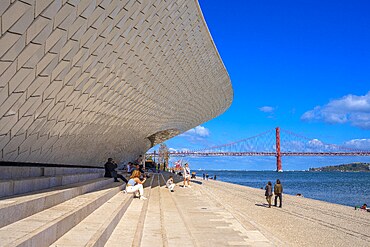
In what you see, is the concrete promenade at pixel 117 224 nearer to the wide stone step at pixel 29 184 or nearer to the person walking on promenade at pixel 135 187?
the wide stone step at pixel 29 184

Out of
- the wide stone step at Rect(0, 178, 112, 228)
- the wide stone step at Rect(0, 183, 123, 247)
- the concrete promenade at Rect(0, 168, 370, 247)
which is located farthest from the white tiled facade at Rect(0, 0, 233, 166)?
the wide stone step at Rect(0, 183, 123, 247)

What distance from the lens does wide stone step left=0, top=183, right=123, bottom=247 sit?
10.1ft

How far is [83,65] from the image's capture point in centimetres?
695

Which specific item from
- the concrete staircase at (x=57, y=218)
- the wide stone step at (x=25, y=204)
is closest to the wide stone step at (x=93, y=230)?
the concrete staircase at (x=57, y=218)

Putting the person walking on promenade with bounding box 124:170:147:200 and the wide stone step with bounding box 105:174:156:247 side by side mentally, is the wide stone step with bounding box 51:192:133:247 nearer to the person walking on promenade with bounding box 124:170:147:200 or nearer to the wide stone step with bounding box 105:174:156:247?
the wide stone step with bounding box 105:174:156:247

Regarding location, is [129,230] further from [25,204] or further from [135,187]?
[135,187]

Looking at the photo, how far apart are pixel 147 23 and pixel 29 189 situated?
4.07m

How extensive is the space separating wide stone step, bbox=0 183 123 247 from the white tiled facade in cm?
188

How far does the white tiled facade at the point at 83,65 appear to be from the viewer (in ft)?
16.0

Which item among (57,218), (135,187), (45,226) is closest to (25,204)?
(57,218)

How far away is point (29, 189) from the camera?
5.69 meters

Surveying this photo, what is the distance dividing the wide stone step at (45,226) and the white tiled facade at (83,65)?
188 cm

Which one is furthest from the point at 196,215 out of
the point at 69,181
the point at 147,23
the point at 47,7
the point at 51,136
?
the point at 47,7

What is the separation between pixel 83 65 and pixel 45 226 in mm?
3977
